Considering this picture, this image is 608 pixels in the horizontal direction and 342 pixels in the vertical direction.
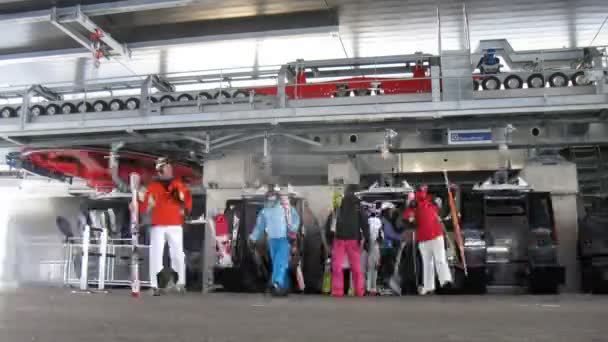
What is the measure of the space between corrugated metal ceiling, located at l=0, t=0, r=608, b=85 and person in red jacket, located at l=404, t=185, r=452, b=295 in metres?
5.40

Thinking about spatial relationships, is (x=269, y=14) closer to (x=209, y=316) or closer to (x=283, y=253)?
(x=283, y=253)

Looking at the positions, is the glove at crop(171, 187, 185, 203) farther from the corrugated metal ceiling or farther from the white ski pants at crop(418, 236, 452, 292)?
the corrugated metal ceiling

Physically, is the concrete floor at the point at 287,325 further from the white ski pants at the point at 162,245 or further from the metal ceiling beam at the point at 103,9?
the metal ceiling beam at the point at 103,9

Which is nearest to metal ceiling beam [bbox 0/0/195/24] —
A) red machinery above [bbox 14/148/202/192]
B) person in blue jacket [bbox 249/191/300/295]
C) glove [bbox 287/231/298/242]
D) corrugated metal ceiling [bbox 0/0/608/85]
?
corrugated metal ceiling [bbox 0/0/608/85]

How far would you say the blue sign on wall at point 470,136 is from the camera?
434 inches

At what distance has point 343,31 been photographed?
13281 mm

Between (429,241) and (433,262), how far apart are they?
40cm

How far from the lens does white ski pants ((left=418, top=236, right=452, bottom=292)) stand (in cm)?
Answer: 862

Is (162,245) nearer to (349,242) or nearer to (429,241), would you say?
(349,242)

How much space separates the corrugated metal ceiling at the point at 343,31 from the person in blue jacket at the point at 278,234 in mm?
5698

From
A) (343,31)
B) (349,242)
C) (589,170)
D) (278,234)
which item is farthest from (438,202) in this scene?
(343,31)

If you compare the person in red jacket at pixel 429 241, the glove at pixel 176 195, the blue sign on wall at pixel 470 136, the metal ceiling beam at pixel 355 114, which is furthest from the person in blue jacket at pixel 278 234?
the blue sign on wall at pixel 470 136

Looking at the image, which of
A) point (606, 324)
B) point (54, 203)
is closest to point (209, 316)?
point (606, 324)

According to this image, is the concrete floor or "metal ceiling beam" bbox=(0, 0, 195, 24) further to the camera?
"metal ceiling beam" bbox=(0, 0, 195, 24)
